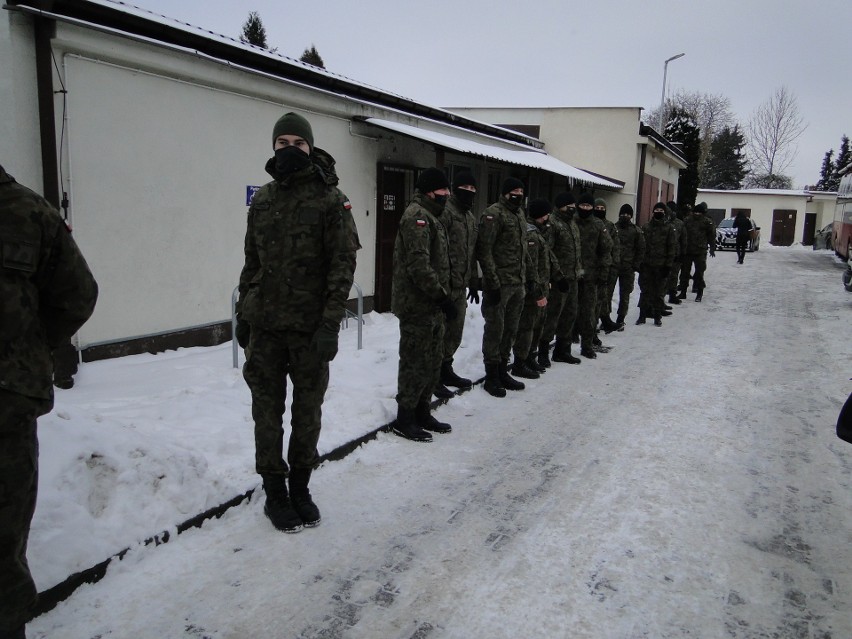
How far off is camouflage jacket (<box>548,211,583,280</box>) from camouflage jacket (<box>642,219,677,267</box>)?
357cm

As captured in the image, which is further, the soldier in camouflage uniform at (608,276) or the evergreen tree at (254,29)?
the evergreen tree at (254,29)

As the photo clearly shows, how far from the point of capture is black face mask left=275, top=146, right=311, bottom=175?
3.34 metres

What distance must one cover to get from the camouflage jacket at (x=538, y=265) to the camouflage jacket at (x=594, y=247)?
3.41 ft

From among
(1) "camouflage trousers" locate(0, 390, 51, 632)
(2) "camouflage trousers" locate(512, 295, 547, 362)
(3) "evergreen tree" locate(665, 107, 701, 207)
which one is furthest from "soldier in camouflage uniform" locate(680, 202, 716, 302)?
(3) "evergreen tree" locate(665, 107, 701, 207)

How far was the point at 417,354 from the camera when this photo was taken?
500 centimetres

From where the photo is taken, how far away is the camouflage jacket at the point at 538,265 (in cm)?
682

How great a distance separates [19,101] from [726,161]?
65.6 meters

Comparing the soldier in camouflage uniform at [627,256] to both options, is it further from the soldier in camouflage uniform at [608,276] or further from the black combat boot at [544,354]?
the black combat boot at [544,354]

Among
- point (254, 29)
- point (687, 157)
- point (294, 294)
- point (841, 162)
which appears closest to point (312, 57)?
point (254, 29)

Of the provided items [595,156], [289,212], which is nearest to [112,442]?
[289,212]

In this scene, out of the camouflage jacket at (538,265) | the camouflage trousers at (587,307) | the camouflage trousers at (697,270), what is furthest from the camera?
the camouflage trousers at (697,270)

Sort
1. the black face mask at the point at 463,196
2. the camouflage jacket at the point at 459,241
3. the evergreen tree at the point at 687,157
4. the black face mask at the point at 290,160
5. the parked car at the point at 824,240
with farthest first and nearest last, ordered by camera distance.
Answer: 1. the evergreen tree at the point at 687,157
2. the parked car at the point at 824,240
3. the black face mask at the point at 463,196
4. the camouflage jacket at the point at 459,241
5. the black face mask at the point at 290,160

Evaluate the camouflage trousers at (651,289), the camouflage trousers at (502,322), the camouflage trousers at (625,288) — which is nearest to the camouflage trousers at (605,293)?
the camouflage trousers at (625,288)

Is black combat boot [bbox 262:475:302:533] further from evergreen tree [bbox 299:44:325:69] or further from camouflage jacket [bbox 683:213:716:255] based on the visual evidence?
evergreen tree [bbox 299:44:325:69]
